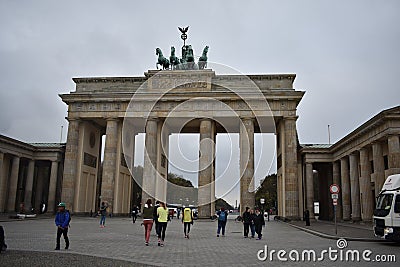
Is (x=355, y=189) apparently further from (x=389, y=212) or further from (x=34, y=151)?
(x=34, y=151)

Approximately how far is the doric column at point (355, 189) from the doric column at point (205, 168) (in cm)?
1561

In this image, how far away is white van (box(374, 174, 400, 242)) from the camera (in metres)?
19.2

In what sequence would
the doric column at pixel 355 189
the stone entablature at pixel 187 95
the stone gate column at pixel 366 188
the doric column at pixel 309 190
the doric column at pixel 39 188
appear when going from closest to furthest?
the stone gate column at pixel 366 188 < the doric column at pixel 355 189 < the stone entablature at pixel 187 95 < the doric column at pixel 309 190 < the doric column at pixel 39 188

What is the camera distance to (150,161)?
4931 cm

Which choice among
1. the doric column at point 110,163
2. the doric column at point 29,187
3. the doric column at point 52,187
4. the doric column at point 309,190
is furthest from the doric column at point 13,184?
the doric column at point 309,190

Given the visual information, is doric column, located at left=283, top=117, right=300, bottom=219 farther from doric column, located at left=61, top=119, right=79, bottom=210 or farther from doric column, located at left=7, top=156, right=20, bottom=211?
doric column, located at left=7, top=156, right=20, bottom=211

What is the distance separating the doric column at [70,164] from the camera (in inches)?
1944

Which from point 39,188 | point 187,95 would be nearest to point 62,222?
point 187,95

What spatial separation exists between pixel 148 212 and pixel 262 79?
35817 millimetres

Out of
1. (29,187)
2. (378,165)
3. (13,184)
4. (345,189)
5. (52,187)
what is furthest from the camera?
(29,187)

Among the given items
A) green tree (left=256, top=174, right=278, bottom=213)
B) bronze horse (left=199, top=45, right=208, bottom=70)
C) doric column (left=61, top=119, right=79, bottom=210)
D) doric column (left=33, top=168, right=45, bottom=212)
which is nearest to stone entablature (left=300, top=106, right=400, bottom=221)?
bronze horse (left=199, top=45, right=208, bottom=70)

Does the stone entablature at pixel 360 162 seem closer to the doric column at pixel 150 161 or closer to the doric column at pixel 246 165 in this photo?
the doric column at pixel 246 165

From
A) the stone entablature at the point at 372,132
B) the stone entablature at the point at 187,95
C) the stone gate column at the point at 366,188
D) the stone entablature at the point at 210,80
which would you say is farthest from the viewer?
the stone entablature at the point at 210,80

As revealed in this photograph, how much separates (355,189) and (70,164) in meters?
32.8
